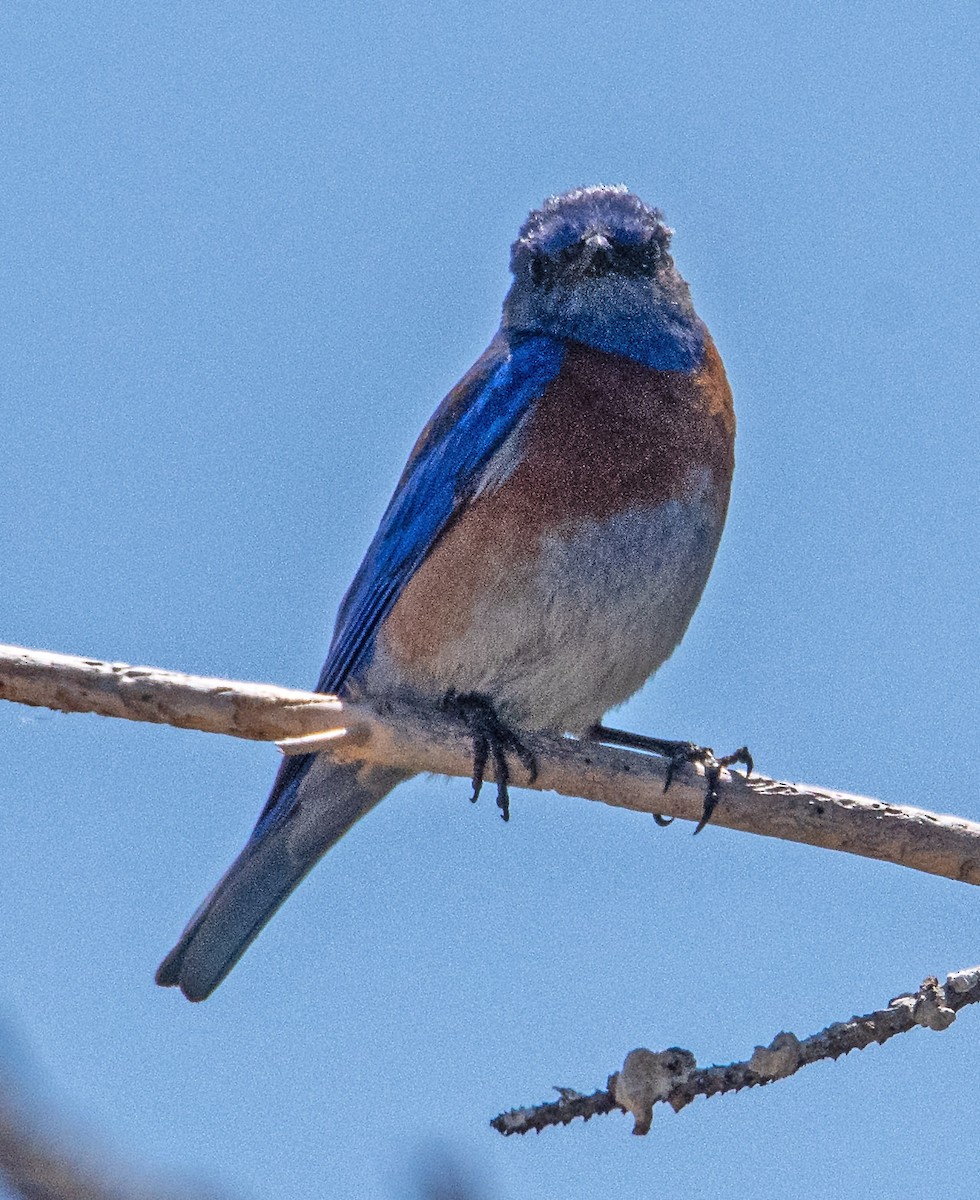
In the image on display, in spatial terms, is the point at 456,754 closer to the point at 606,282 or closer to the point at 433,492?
the point at 433,492

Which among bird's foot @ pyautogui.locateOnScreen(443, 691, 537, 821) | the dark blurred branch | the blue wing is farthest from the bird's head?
the dark blurred branch

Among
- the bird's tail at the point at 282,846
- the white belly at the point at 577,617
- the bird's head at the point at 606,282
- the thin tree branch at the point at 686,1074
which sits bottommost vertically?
the thin tree branch at the point at 686,1074

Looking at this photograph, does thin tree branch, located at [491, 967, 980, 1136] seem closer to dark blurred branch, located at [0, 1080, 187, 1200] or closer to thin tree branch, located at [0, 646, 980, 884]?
thin tree branch, located at [0, 646, 980, 884]

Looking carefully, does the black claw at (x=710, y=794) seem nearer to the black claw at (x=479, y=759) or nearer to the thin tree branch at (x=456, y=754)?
the thin tree branch at (x=456, y=754)

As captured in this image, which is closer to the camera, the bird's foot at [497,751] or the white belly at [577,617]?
the bird's foot at [497,751]

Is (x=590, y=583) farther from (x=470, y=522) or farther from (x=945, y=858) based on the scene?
(x=945, y=858)

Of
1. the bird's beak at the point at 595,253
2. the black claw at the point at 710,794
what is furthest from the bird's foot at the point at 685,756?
the bird's beak at the point at 595,253

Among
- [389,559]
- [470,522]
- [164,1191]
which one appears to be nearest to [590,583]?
[470,522]
